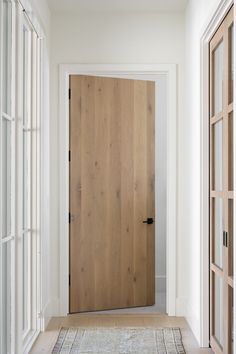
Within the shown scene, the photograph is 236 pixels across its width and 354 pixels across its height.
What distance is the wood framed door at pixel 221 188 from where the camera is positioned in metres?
3.33

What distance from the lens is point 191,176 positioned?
456cm

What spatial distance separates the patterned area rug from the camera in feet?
13.1

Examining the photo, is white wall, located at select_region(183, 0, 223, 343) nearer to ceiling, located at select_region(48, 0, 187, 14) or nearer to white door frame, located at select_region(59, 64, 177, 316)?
white door frame, located at select_region(59, 64, 177, 316)

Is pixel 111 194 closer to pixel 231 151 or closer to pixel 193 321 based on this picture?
pixel 193 321

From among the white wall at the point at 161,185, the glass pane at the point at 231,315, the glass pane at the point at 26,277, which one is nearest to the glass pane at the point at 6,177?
the glass pane at the point at 26,277

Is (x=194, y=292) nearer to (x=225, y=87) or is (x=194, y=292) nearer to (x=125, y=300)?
(x=125, y=300)

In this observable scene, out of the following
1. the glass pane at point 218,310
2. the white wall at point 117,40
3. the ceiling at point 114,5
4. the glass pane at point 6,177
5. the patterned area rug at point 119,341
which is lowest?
the patterned area rug at point 119,341

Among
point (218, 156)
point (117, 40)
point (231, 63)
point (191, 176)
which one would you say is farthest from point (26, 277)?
point (117, 40)

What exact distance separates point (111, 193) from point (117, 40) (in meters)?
1.40

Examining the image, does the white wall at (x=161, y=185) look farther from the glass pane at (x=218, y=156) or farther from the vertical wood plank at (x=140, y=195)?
the glass pane at (x=218, y=156)

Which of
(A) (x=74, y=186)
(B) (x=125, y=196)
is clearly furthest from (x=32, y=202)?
(B) (x=125, y=196)

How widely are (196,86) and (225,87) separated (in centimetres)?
91

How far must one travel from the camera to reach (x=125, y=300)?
524 cm

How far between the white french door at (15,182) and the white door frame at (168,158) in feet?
2.49
